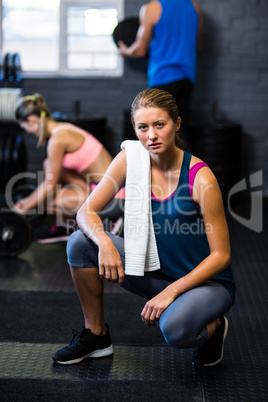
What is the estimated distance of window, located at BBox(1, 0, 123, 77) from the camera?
441 cm

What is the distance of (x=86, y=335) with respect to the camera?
1.73 m

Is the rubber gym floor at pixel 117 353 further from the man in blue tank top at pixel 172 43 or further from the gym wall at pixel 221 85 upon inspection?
the gym wall at pixel 221 85

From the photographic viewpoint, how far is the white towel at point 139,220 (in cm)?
162

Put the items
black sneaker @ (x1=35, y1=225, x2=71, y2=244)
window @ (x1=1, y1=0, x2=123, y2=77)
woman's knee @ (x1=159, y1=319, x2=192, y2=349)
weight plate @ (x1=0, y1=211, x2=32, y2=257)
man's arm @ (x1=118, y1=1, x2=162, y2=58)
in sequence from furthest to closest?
1. window @ (x1=1, y1=0, x2=123, y2=77)
2. man's arm @ (x1=118, y1=1, x2=162, y2=58)
3. black sneaker @ (x1=35, y1=225, x2=71, y2=244)
4. weight plate @ (x1=0, y1=211, x2=32, y2=257)
5. woman's knee @ (x1=159, y1=319, x2=192, y2=349)

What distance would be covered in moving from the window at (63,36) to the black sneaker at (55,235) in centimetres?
173

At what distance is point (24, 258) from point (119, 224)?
1.82 ft

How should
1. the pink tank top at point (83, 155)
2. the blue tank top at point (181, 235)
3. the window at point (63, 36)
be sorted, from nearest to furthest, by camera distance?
the blue tank top at point (181, 235) < the pink tank top at point (83, 155) < the window at point (63, 36)

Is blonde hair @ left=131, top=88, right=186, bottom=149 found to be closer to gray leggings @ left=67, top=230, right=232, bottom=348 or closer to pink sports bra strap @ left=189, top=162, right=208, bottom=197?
pink sports bra strap @ left=189, top=162, right=208, bottom=197

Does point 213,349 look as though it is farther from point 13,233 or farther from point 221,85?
point 221,85

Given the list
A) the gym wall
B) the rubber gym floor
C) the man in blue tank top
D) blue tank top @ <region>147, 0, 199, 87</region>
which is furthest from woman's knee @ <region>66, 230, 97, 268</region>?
the gym wall

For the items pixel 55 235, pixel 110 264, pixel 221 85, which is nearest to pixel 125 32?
pixel 221 85

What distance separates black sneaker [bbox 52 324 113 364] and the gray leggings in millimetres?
214

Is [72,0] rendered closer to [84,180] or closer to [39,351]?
[84,180]

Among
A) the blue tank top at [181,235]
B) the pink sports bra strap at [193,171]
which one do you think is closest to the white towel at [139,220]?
the blue tank top at [181,235]
